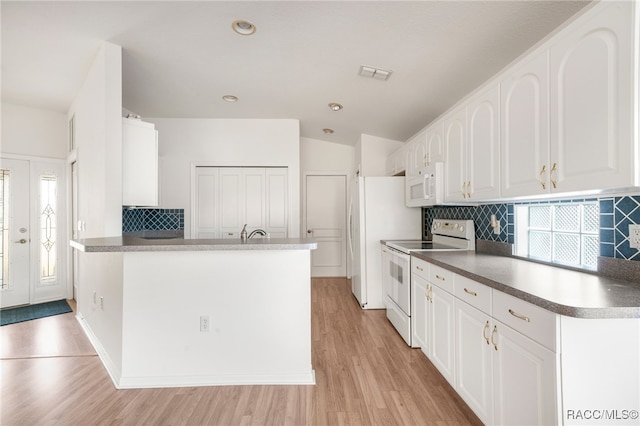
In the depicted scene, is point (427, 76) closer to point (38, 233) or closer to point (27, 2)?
point (27, 2)

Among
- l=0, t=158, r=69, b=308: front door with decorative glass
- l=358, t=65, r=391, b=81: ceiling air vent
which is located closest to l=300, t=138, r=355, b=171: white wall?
l=358, t=65, r=391, b=81: ceiling air vent

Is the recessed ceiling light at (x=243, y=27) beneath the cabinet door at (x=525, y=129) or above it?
above

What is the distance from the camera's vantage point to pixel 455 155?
2453mm

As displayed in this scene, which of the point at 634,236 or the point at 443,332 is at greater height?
the point at 634,236

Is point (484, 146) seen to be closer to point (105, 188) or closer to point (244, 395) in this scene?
point (244, 395)

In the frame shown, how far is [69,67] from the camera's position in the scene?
2857mm

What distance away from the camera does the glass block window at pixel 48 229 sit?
395 centimetres

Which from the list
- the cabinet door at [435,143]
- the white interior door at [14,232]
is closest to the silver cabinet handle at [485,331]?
the cabinet door at [435,143]

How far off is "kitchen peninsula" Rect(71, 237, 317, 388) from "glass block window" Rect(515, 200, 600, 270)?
158 cm

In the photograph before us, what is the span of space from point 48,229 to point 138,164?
2.46 meters

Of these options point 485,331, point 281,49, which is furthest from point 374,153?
point 485,331

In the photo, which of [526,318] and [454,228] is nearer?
[526,318]

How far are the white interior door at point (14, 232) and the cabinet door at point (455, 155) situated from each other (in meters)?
5.07

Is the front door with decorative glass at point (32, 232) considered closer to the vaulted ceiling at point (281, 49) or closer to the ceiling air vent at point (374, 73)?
the vaulted ceiling at point (281, 49)
